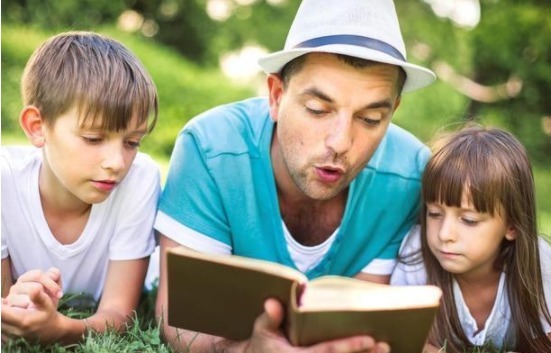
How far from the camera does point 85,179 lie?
2965 millimetres

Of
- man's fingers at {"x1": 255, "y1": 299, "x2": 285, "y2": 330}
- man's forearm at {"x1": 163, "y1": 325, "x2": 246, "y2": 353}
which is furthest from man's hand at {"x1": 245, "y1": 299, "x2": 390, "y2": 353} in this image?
man's forearm at {"x1": 163, "y1": 325, "x2": 246, "y2": 353}

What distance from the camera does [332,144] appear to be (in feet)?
9.33

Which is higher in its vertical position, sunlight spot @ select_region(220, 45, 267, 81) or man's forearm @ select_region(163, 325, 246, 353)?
sunlight spot @ select_region(220, 45, 267, 81)

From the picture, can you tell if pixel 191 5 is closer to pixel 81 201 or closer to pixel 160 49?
pixel 160 49

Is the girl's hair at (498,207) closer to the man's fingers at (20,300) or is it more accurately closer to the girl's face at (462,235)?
the girl's face at (462,235)

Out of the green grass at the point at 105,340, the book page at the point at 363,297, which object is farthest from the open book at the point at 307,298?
the green grass at the point at 105,340

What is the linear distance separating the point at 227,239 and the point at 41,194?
77 centimetres

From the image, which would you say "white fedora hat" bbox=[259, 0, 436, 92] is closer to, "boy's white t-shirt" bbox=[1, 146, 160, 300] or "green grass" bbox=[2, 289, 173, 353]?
"boy's white t-shirt" bbox=[1, 146, 160, 300]

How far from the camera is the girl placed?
322 centimetres

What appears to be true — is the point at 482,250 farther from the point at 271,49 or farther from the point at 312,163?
the point at 271,49

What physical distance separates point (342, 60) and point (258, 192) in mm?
669

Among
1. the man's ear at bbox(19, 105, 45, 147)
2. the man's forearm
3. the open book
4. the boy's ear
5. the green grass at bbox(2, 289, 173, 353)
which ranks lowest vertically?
the green grass at bbox(2, 289, 173, 353)

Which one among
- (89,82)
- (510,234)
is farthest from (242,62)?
(89,82)

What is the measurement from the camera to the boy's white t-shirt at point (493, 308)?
3307mm
